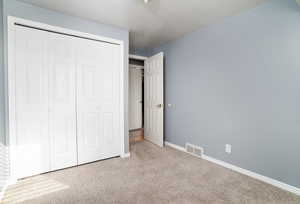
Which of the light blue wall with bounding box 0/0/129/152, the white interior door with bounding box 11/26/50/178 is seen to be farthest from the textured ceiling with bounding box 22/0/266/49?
the white interior door with bounding box 11/26/50/178

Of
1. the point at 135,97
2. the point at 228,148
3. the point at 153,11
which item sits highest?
the point at 153,11

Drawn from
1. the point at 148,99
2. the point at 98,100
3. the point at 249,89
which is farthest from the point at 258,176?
the point at 98,100

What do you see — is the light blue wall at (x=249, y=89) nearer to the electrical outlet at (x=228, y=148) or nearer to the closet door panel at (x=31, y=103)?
the electrical outlet at (x=228, y=148)

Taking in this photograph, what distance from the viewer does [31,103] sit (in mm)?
1926

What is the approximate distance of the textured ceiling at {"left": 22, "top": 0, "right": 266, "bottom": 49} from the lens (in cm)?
185

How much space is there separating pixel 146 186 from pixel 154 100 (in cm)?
196

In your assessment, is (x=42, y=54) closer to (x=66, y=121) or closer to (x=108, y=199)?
(x=66, y=121)

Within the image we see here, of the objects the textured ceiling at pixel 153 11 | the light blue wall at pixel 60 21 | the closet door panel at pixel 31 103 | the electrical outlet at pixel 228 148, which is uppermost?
the textured ceiling at pixel 153 11

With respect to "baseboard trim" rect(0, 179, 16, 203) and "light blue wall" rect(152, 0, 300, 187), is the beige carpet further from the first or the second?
"light blue wall" rect(152, 0, 300, 187)

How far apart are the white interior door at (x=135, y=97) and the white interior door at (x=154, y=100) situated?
1.92 ft

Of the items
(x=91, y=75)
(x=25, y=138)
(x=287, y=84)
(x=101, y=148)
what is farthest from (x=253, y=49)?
(x=25, y=138)

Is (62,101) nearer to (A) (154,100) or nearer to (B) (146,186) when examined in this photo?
(B) (146,186)

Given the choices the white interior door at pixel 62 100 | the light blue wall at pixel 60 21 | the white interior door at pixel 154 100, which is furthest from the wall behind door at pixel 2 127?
the white interior door at pixel 154 100

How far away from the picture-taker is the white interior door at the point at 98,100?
2273 mm
